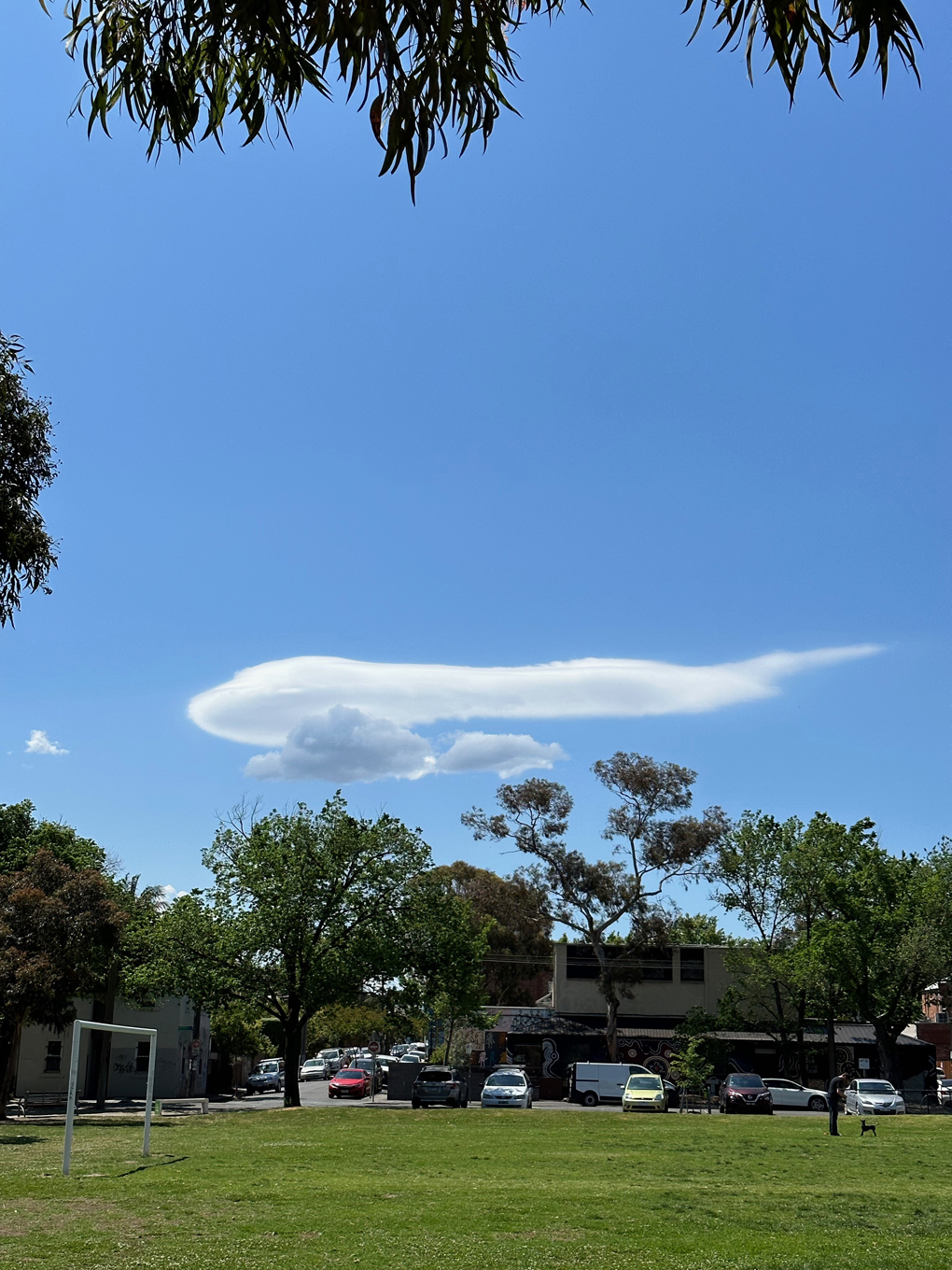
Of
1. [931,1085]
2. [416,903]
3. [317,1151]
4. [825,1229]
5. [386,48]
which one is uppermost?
[386,48]

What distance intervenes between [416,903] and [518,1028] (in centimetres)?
2232

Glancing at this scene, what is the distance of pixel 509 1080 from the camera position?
138 feet

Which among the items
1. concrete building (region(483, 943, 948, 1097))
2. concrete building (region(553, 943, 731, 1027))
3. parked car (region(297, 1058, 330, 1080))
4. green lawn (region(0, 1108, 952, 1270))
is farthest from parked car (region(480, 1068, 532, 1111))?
parked car (region(297, 1058, 330, 1080))

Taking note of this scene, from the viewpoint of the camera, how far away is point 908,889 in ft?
179

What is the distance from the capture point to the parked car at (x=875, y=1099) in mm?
41938

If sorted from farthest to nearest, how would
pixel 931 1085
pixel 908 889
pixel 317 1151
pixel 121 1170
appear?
pixel 931 1085, pixel 908 889, pixel 317 1151, pixel 121 1170

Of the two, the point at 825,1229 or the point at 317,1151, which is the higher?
the point at 825,1229

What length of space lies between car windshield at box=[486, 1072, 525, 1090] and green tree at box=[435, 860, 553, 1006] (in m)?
16.0

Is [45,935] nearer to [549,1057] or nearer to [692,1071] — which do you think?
[692,1071]

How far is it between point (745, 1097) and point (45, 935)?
25.3m

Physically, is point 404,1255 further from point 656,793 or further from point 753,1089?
point 656,793

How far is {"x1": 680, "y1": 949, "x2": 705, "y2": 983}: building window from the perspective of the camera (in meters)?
63.6

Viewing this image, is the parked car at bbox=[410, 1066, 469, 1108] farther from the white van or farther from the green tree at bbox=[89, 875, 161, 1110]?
the green tree at bbox=[89, 875, 161, 1110]

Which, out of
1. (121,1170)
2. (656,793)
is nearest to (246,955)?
(121,1170)
